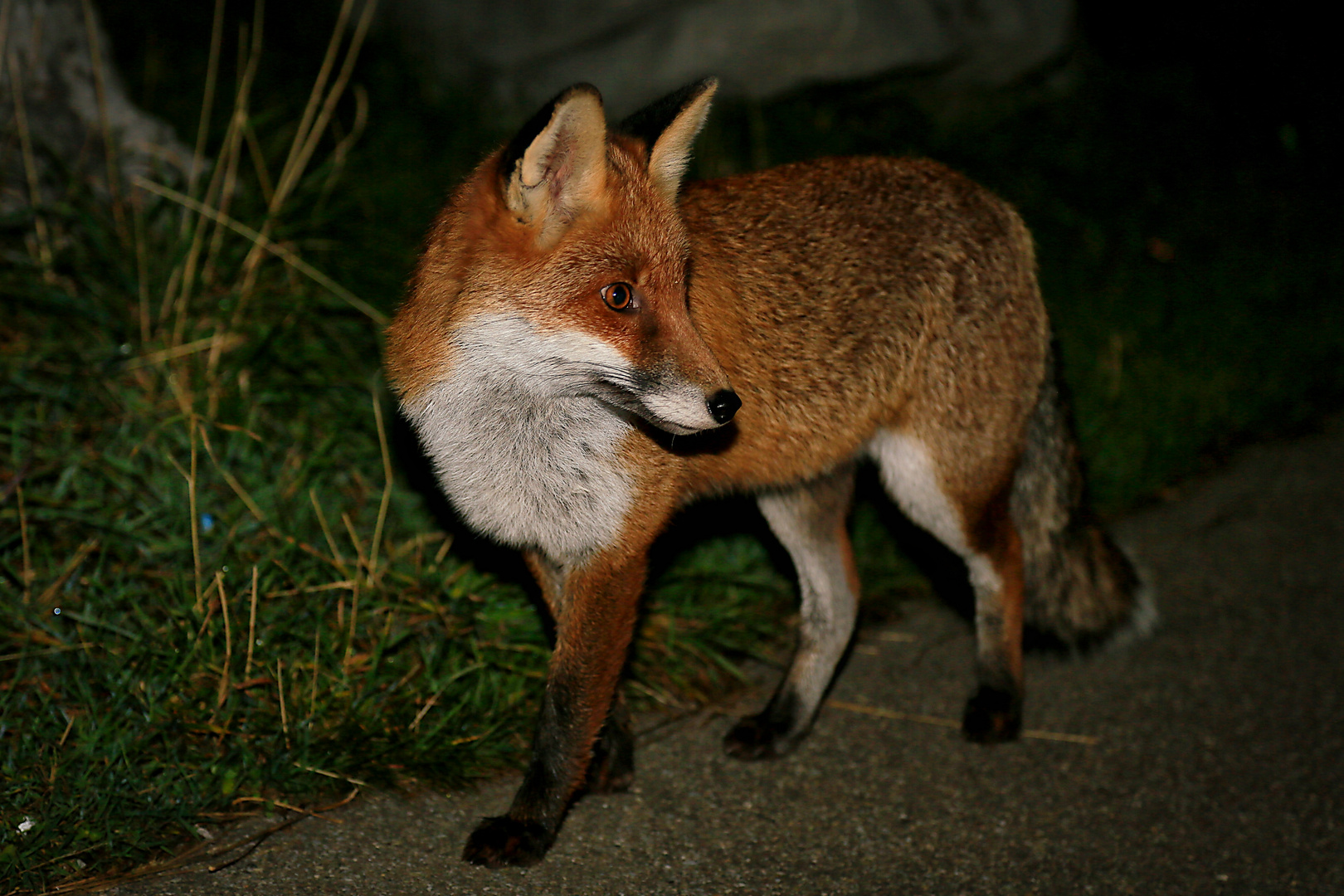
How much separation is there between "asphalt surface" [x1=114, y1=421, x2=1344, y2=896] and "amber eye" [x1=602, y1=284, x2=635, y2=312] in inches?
57.1

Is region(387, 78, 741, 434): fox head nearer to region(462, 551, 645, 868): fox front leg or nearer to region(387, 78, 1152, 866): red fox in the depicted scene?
region(387, 78, 1152, 866): red fox

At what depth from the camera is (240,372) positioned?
4.30 meters

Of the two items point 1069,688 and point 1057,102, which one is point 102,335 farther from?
point 1057,102

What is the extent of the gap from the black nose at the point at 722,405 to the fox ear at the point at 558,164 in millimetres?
561

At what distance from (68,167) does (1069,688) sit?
4.60 m

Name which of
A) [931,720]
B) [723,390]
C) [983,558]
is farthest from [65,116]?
[931,720]

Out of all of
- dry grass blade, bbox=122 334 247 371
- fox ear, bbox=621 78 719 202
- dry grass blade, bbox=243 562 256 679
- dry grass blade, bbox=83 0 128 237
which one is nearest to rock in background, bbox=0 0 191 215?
dry grass blade, bbox=83 0 128 237

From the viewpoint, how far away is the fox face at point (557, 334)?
2.55 m

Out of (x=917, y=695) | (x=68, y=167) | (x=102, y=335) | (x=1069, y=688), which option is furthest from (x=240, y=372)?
(x=1069, y=688)

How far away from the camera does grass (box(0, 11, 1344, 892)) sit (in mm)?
3010

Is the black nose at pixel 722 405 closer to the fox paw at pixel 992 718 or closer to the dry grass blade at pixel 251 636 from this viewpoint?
the dry grass blade at pixel 251 636

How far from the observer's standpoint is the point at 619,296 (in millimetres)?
2609

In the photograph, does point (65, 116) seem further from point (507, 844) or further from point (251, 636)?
point (507, 844)

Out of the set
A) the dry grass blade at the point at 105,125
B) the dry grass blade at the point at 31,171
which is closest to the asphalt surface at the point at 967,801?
the dry grass blade at the point at 31,171
